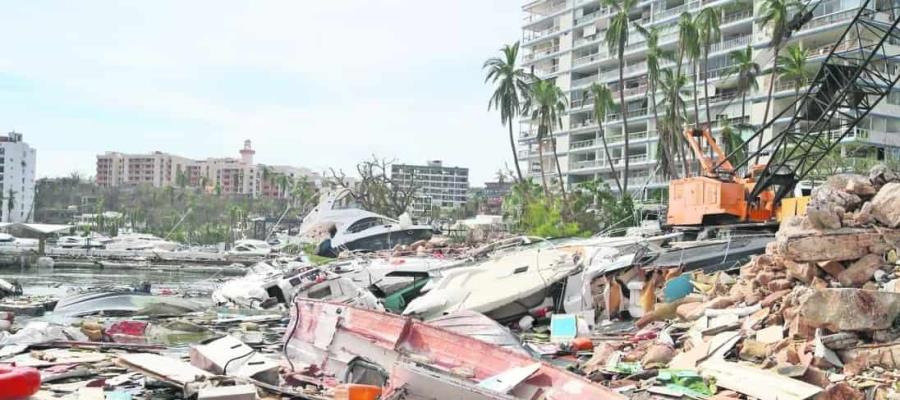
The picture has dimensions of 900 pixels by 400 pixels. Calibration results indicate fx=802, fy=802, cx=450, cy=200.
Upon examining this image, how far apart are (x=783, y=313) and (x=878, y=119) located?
45.3 m

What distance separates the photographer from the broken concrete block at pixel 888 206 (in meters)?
11.7

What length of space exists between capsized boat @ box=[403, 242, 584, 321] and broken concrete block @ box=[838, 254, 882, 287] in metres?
6.78

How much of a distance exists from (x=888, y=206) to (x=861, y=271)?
1.16 m

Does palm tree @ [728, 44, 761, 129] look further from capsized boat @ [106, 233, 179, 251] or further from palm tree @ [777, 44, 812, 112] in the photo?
capsized boat @ [106, 233, 179, 251]

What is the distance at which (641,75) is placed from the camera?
215 ft

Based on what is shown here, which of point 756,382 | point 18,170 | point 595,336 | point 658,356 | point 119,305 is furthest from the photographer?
point 18,170

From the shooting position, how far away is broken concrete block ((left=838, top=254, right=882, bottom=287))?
11445 mm

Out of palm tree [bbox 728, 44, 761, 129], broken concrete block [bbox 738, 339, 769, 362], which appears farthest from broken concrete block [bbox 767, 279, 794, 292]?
palm tree [bbox 728, 44, 761, 129]

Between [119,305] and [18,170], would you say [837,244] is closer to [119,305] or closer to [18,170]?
[119,305]

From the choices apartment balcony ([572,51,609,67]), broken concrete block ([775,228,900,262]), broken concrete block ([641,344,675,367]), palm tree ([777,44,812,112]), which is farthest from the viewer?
apartment balcony ([572,51,609,67])

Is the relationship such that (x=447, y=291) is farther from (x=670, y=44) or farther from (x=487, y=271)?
(x=670, y=44)

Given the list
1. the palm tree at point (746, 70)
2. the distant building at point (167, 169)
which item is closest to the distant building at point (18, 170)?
the distant building at point (167, 169)

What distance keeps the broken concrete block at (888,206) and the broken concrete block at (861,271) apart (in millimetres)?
624

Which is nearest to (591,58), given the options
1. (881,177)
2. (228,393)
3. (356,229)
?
(356,229)
